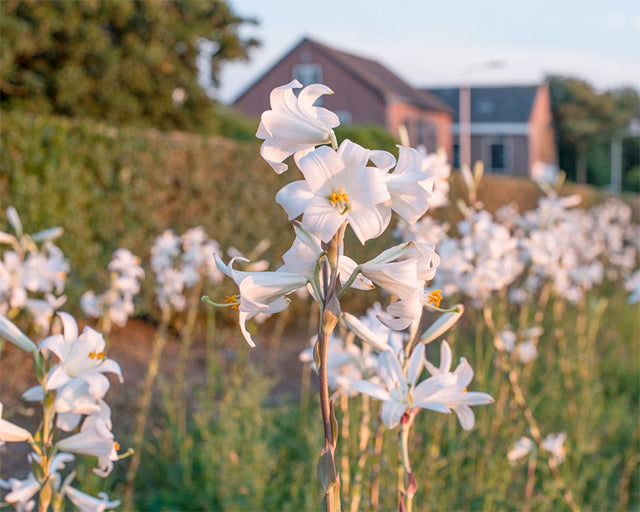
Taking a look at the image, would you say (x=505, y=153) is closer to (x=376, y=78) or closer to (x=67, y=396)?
(x=376, y=78)

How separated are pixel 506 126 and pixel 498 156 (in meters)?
1.60

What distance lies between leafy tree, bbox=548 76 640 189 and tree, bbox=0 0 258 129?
36.2m

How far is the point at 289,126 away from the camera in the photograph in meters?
1.15

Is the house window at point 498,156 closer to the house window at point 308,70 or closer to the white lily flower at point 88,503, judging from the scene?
the house window at point 308,70

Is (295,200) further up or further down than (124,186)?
further up

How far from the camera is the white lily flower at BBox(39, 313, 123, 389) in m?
1.49

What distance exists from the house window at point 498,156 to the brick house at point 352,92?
5517mm

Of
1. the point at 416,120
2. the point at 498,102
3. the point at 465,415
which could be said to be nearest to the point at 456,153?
the point at 498,102

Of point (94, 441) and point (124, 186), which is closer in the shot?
point (94, 441)

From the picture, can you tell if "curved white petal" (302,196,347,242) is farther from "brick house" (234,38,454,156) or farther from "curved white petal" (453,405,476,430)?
"brick house" (234,38,454,156)

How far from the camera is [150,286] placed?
641 centimetres

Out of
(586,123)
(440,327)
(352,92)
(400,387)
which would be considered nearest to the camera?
(400,387)

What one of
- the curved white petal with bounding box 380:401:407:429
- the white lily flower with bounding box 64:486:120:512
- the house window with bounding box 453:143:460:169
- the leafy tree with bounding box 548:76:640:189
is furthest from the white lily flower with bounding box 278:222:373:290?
the leafy tree with bounding box 548:76:640:189

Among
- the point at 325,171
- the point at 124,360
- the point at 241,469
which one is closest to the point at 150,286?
the point at 124,360
